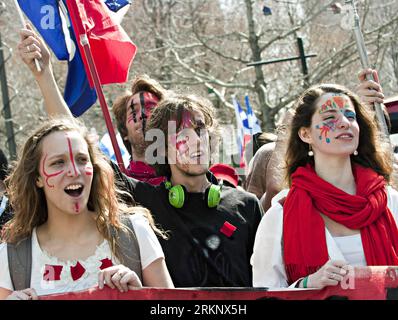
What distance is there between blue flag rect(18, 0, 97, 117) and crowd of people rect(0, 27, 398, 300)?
117 centimetres

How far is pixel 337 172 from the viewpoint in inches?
147

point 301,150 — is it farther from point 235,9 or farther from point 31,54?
point 235,9

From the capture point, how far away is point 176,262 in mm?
3781

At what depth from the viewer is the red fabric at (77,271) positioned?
10.8 feet

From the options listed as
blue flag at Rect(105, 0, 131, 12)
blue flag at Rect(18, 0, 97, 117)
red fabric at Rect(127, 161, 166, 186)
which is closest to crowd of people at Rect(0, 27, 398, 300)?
red fabric at Rect(127, 161, 166, 186)

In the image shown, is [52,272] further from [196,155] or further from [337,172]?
[337,172]

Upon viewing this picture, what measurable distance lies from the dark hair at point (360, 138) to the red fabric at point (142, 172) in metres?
0.79

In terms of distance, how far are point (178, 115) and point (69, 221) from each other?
91 cm

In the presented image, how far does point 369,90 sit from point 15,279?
2.08 metres

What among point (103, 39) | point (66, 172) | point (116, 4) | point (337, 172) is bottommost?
point (337, 172)

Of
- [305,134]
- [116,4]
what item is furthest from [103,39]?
[305,134]

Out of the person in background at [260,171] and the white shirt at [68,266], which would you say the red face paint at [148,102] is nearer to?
the person in background at [260,171]
